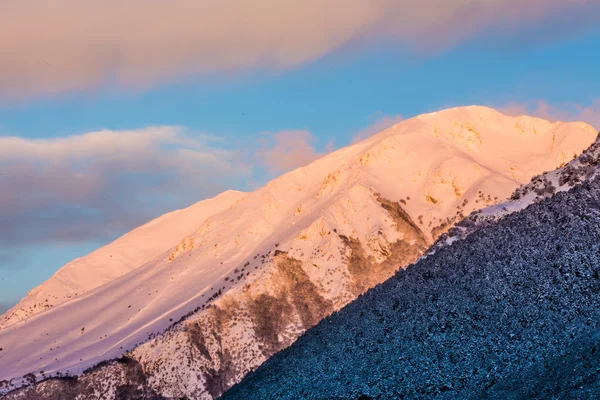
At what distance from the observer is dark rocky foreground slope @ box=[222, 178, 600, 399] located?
33.6 meters

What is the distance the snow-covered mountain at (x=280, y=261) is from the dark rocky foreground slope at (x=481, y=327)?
36696 millimetres

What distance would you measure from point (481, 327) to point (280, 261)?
198 ft

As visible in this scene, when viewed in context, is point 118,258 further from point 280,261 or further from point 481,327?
point 481,327

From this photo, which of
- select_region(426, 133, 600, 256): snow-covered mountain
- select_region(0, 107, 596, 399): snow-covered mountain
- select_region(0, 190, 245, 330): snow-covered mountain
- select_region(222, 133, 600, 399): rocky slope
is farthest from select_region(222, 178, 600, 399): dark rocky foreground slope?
select_region(0, 190, 245, 330): snow-covered mountain

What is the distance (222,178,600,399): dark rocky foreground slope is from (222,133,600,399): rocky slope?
83 mm

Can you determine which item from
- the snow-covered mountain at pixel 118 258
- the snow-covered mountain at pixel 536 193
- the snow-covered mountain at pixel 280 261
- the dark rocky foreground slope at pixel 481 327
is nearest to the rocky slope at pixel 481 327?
the dark rocky foreground slope at pixel 481 327

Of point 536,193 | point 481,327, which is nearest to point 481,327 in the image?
point 481,327

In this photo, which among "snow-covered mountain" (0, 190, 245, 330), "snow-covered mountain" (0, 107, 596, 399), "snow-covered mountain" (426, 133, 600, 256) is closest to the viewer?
"snow-covered mountain" (426, 133, 600, 256)

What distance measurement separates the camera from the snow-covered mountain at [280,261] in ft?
295

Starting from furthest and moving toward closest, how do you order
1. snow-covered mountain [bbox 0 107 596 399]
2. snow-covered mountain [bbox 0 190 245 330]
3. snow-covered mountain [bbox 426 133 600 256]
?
snow-covered mountain [bbox 0 190 245 330] → snow-covered mountain [bbox 0 107 596 399] → snow-covered mountain [bbox 426 133 600 256]

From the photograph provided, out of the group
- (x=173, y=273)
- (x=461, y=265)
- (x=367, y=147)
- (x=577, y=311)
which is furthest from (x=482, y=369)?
(x=367, y=147)

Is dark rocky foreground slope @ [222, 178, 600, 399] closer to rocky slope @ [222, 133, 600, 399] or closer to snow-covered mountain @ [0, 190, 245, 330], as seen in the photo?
rocky slope @ [222, 133, 600, 399]

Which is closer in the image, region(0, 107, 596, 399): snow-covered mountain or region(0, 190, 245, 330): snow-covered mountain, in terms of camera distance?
region(0, 107, 596, 399): snow-covered mountain

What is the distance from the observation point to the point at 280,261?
97.7 metres
